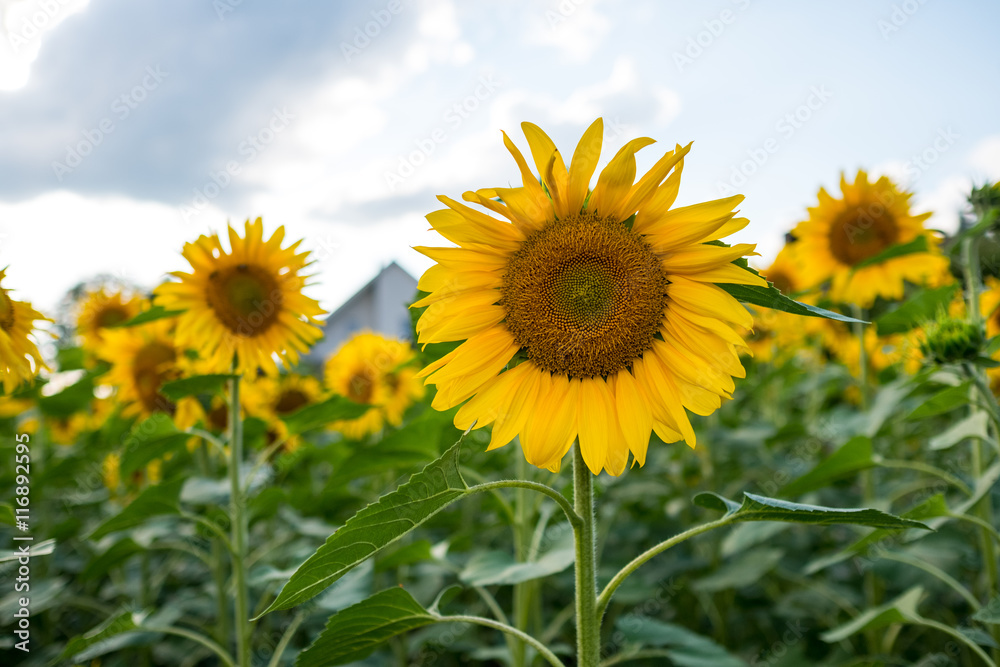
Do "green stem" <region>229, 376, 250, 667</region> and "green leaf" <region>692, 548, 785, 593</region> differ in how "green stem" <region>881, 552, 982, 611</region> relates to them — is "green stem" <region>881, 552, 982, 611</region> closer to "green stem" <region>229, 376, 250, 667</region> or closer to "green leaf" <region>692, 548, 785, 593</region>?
"green leaf" <region>692, 548, 785, 593</region>

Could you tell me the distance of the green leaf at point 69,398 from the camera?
10.4ft

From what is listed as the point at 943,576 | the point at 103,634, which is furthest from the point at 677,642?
the point at 103,634

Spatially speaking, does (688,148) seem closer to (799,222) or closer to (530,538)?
(530,538)

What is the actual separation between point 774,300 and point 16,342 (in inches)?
65.3

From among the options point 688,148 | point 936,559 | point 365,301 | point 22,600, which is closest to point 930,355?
point 936,559

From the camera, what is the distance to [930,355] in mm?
2023

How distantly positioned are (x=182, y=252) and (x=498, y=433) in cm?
Answer: 170

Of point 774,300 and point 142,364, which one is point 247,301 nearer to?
point 142,364

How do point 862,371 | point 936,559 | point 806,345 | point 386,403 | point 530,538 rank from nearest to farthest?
point 530,538 < point 936,559 < point 862,371 < point 386,403 < point 806,345

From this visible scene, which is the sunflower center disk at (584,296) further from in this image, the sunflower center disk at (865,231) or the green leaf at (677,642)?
the sunflower center disk at (865,231)

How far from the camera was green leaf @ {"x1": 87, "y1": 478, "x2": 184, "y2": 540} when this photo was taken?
206cm

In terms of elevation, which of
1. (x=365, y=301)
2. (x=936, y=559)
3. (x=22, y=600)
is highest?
(x=365, y=301)

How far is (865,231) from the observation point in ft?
11.0

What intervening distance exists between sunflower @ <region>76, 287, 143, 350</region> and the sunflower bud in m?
4.07
